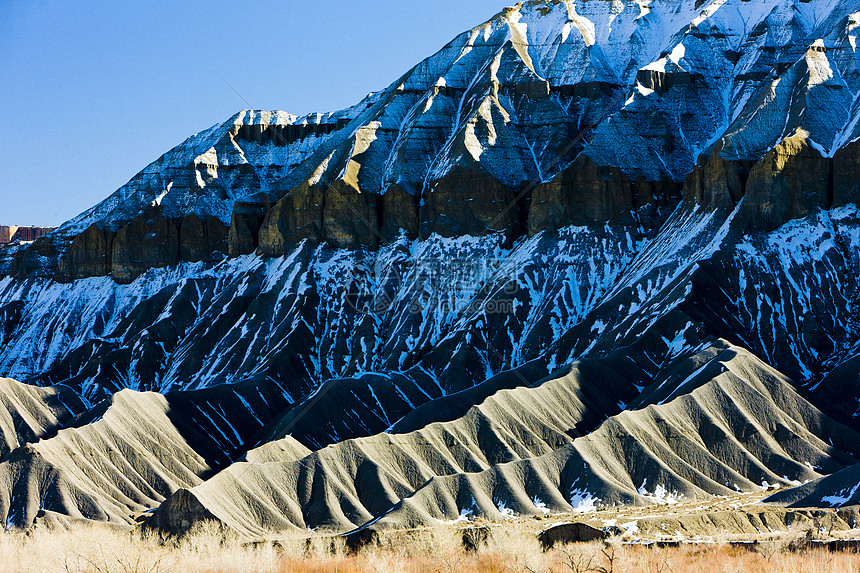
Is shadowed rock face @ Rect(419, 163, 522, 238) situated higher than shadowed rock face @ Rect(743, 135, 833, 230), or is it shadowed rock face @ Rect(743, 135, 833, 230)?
shadowed rock face @ Rect(419, 163, 522, 238)

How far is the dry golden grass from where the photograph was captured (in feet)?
191

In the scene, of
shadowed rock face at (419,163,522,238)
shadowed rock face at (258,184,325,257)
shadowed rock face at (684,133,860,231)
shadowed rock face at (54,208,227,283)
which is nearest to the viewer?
shadowed rock face at (684,133,860,231)

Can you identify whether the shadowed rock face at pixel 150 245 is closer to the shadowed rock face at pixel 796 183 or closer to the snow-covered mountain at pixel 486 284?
the snow-covered mountain at pixel 486 284

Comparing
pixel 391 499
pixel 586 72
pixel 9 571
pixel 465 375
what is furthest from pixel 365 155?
pixel 9 571

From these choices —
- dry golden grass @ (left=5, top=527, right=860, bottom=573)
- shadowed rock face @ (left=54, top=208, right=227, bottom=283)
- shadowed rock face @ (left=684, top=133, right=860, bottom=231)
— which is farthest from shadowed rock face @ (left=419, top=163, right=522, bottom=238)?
dry golden grass @ (left=5, top=527, right=860, bottom=573)

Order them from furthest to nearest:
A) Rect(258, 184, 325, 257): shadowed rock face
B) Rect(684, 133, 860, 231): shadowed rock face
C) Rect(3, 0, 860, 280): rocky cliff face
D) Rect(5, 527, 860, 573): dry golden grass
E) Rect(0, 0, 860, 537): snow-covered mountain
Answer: Rect(258, 184, 325, 257): shadowed rock face → Rect(3, 0, 860, 280): rocky cliff face → Rect(684, 133, 860, 231): shadowed rock face → Rect(0, 0, 860, 537): snow-covered mountain → Rect(5, 527, 860, 573): dry golden grass

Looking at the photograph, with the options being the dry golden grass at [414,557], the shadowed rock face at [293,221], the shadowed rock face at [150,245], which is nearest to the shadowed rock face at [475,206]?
A: the shadowed rock face at [293,221]

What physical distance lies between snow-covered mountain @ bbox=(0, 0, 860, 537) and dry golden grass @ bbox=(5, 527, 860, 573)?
1183 cm

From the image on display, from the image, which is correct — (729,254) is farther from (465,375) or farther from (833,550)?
(833,550)

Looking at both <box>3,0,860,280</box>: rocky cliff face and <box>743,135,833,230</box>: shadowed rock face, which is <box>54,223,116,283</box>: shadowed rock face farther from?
<box>743,135,833,230</box>: shadowed rock face

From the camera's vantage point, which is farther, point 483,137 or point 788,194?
point 483,137

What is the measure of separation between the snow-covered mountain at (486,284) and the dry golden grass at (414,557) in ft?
38.8

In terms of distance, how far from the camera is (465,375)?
127125 millimetres

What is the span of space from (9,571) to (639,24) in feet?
458
